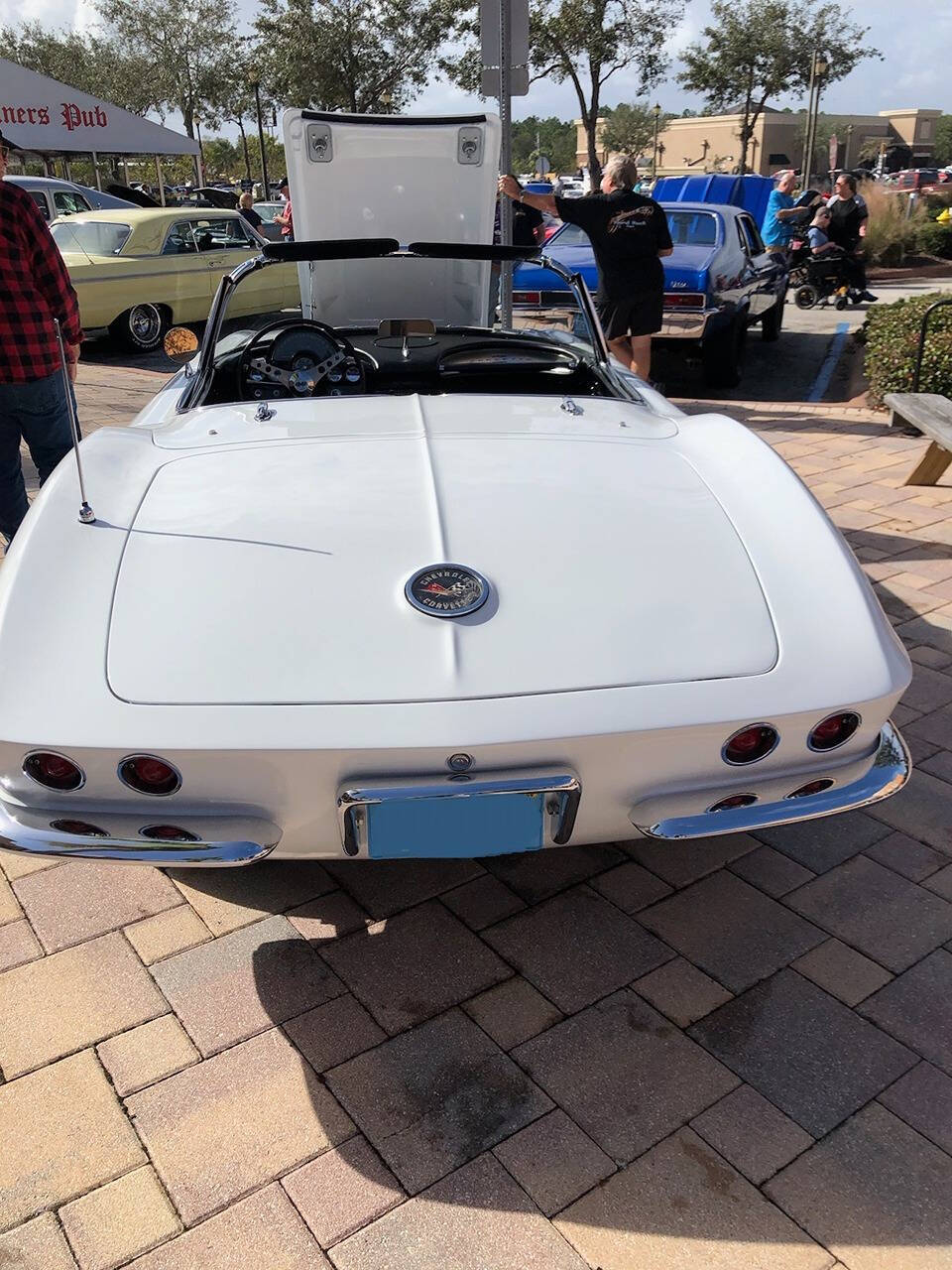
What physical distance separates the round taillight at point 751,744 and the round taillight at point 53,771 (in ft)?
4.11

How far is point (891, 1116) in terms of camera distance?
1928 millimetres

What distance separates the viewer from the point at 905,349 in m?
7.05

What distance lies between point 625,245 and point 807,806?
5.66 m

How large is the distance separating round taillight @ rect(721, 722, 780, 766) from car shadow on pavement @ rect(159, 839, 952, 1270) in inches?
23.8

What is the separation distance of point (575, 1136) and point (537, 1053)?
0.21 meters

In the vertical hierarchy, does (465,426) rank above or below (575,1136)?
above

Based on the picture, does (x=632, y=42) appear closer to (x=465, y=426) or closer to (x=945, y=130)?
(x=465, y=426)

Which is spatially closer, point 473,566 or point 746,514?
point 473,566

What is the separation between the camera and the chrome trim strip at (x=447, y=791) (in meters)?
1.86

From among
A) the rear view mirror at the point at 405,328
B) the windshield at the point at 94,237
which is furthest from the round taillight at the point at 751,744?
the windshield at the point at 94,237

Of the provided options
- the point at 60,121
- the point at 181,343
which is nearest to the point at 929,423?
the point at 181,343

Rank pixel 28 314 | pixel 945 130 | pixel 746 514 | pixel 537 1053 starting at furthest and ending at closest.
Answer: pixel 945 130 → pixel 28 314 → pixel 746 514 → pixel 537 1053

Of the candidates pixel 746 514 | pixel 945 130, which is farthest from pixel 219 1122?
pixel 945 130

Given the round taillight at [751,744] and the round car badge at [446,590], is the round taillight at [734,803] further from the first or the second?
the round car badge at [446,590]
